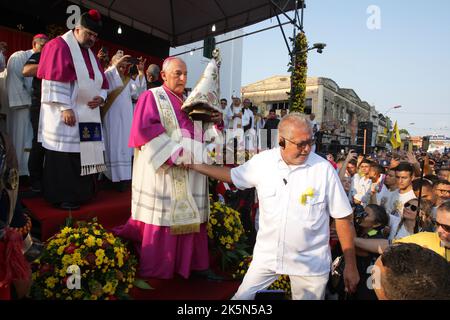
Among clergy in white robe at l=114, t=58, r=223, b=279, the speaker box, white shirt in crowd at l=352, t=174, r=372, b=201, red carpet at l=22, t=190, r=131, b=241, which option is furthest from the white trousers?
the speaker box

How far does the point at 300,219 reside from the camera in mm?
2502

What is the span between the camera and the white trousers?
99.4 inches

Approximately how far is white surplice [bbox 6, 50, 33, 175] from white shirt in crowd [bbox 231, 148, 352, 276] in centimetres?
409

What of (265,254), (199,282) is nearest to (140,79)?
(199,282)

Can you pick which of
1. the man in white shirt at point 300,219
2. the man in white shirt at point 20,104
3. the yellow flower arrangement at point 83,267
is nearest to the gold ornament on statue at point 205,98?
the man in white shirt at point 300,219

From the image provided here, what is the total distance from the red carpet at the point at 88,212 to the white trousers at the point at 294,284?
74.7 inches

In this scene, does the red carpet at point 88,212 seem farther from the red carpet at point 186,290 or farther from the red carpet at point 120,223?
the red carpet at point 186,290

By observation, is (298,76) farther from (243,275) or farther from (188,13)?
(243,275)

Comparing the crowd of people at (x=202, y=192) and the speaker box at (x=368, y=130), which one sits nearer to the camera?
the crowd of people at (x=202, y=192)

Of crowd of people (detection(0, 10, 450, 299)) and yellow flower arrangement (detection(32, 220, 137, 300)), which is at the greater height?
crowd of people (detection(0, 10, 450, 299))

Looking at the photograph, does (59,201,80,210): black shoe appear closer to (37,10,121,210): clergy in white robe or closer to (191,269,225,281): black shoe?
(37,10,121,210): clergy in white robe

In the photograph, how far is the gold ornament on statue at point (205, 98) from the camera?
10.0 feet

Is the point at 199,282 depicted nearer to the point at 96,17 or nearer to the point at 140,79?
the point at 96,17
